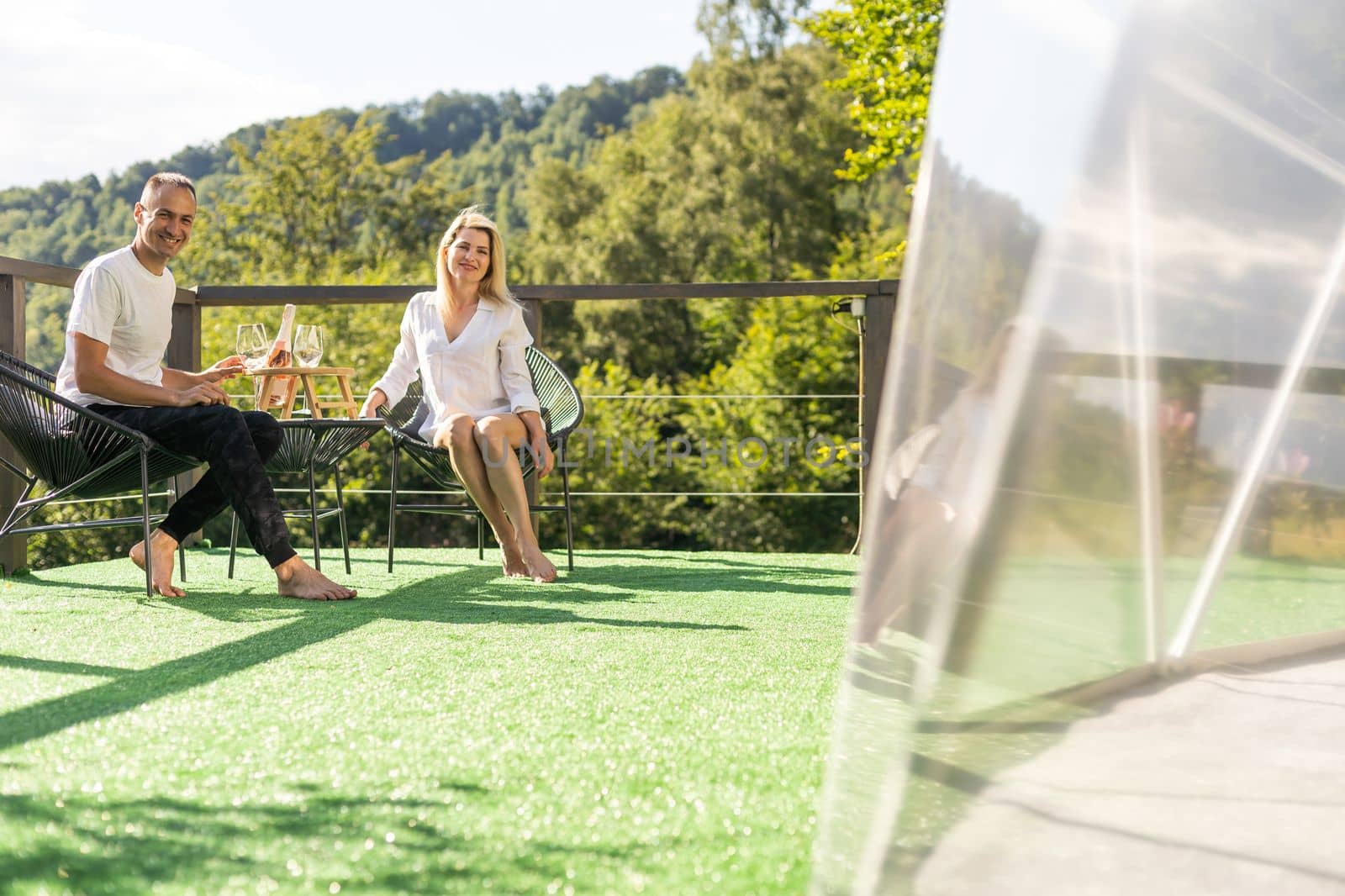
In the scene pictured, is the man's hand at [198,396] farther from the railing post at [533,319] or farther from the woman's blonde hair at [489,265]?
the railing post at [533,319]

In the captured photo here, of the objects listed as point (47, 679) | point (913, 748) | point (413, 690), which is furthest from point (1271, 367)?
point (47, 679)

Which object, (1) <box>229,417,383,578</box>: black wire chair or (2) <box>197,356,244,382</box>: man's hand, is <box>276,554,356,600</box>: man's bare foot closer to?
(1) <box>229,417,383,578</box>: black wire chair

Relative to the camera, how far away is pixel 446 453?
334 centimetres

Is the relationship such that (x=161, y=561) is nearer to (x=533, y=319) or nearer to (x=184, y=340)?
(x=184, y=340)

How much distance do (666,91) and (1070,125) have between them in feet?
90.8

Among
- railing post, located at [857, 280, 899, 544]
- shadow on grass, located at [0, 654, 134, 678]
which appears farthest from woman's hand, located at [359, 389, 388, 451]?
railing post, located at [857, 280, 899, 544]

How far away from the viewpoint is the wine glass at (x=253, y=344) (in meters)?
3.35

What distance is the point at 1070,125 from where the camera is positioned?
0.80m

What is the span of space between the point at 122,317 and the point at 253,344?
2.09ft

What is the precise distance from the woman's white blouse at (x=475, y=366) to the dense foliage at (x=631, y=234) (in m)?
6.35

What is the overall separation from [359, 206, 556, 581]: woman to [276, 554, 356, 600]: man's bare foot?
1.83 feet

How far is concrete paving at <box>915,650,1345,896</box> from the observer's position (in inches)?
32.5

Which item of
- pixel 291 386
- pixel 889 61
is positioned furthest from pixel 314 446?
pixel 889 61

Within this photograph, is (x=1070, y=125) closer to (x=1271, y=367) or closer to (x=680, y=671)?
(x=1271, y=367)
